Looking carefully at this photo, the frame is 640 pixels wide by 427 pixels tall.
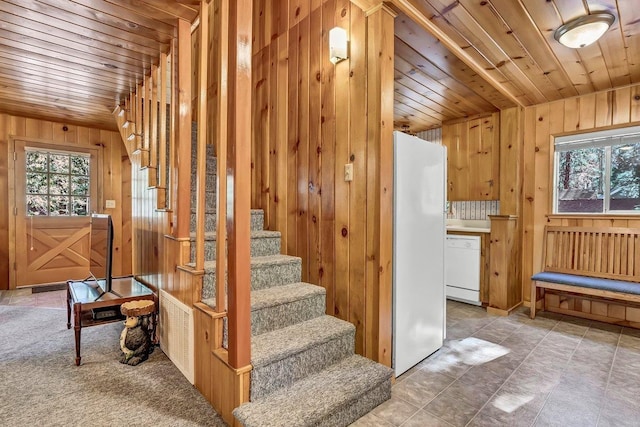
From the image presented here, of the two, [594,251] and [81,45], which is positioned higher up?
[81,45]

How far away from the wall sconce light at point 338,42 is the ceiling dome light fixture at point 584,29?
155 centimetres

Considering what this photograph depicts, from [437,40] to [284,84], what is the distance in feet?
4.26

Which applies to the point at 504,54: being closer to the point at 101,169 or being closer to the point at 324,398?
the point at 324,398

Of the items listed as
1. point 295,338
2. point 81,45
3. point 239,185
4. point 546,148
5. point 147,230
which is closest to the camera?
point 239,185

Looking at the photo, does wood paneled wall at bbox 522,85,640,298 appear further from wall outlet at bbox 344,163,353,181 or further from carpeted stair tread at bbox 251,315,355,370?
carpeted stair tread at bbox 251,315,355,370

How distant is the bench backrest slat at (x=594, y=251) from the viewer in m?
3.06

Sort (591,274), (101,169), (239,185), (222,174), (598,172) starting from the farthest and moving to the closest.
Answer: (101,169) < (598,172) < (591,274) < (222,174) < (239,185)

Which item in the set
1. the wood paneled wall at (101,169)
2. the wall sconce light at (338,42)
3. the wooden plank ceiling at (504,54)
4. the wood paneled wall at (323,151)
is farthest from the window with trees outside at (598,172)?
the wood paneled wall at (101,169)

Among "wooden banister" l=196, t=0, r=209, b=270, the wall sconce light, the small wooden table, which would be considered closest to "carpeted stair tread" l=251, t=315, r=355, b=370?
"wooden banister" l=196, t=0, r=209, b=270

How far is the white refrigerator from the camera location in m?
2.09

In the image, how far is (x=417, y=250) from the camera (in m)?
2.26

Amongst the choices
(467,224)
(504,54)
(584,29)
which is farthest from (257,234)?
(467,224)

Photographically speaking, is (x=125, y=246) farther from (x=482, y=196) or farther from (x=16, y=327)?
(x=482, y=196)

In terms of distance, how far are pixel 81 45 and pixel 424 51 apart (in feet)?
8.89
